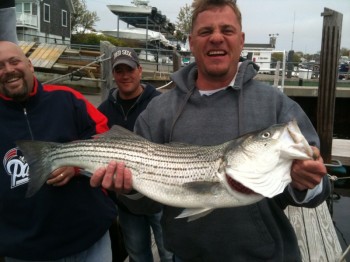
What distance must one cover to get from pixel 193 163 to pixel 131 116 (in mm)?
1893

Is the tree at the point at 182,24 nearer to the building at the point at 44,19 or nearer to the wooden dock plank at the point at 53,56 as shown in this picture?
the building at the point at 44,19

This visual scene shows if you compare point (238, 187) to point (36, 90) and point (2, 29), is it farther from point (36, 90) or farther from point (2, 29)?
point (2, 29)

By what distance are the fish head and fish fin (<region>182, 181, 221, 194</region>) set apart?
12cm

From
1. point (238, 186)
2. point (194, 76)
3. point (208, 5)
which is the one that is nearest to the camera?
point (238, 186)

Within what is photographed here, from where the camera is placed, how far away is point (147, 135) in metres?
2.54

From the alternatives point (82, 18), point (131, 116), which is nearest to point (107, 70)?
point (131, 116)

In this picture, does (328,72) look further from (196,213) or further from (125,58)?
(196,213)

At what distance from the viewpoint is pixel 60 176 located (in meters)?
2.76

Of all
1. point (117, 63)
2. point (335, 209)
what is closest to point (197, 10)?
point (117, 63)

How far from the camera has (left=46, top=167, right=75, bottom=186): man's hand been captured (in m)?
2.74

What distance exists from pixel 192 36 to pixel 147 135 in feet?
2.61

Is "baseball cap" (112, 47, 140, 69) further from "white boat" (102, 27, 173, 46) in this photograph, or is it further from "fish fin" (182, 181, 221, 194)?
"white boat" (102, 27, 173, 46)

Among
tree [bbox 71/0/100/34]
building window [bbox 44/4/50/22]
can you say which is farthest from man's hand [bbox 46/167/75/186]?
tree [bbox 71/0/100/34]

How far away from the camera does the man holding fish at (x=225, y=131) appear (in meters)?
2.13
